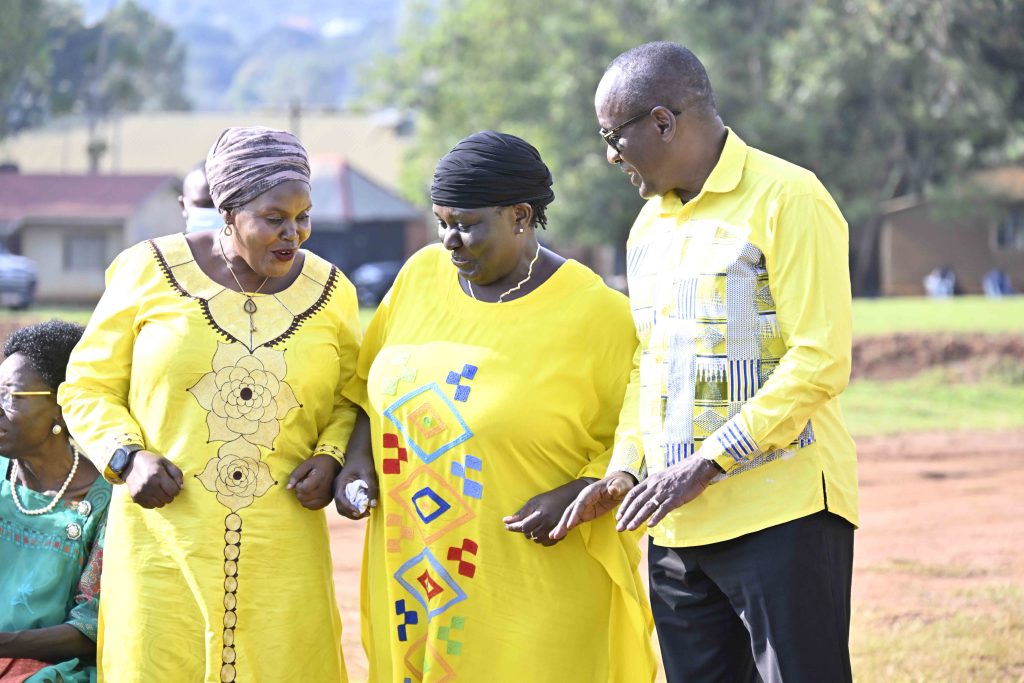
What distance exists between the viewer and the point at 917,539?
9250mm

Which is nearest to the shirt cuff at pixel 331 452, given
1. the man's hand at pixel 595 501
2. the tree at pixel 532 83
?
the man's hand at pixel 595 501

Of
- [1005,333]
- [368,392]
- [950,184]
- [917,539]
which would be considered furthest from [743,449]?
[950,184]

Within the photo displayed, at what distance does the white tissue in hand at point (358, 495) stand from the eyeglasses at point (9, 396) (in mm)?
1010

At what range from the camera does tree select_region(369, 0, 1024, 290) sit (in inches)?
1141

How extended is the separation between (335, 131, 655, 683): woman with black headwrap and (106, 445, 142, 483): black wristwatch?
23.1 inches

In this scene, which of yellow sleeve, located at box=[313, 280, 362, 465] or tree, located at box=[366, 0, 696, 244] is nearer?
yellow sleeve, located at box=[313, 280, 362, 465]

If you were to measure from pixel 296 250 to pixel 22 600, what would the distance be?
→ 1.32 meters

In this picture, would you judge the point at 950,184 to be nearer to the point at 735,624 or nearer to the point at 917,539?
the point at 917,539

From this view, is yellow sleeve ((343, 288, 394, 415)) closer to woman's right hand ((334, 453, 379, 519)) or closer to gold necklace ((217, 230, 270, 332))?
woman's right hand ((334, 453, 379, 519))

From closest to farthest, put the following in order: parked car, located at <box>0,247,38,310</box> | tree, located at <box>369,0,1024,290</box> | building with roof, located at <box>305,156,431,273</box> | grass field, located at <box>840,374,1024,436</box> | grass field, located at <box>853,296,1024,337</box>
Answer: grass field, located at <box>840,374,1024,436</box>, grass field, located at <box>853,296,1024,337</box>, tree, located at <box>369,0,1024,290</box>, parked car, located at <box>0,247,38,310</box>, building with roof, located at <box>305,156,431,273</box>

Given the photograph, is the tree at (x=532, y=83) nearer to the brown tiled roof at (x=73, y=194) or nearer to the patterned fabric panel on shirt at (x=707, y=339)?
the brown tiled roof at (x=73, y=194)

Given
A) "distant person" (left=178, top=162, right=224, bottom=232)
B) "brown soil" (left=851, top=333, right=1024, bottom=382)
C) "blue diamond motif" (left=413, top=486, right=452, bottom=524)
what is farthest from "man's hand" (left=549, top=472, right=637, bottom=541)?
"brown soil" (left=851, top=333, right=1024, bottom=382)

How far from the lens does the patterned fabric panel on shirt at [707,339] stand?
3400 mm

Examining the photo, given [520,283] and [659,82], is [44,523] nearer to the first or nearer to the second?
[520,283]
